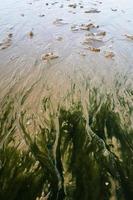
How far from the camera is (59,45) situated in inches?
249

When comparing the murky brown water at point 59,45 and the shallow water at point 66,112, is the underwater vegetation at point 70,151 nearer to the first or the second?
→ the shallow water at point 66,112

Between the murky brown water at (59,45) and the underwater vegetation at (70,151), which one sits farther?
the murky brown water at (59,45)

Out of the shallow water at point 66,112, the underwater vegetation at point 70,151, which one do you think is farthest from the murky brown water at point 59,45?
the underwater vegetation at point 70,151

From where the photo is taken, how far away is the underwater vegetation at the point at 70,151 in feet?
9.01

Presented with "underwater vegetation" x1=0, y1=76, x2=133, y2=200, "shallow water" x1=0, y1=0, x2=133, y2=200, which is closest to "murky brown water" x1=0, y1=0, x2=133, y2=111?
"shallow water" x1=0, y1=0, x2=133, y2=200

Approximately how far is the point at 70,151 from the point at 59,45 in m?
3.54

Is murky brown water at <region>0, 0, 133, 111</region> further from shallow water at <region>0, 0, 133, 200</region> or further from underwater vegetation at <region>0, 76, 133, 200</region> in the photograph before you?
underwater vegetation at <region>0, 76, 133, 200</region>

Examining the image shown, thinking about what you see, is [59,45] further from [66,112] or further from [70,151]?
[70,151]

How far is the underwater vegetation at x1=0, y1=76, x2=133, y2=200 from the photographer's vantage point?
2746mm

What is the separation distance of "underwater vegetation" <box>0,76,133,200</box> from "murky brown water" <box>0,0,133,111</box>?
61 cm

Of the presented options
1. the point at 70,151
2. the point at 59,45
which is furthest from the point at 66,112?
the point at 59,45

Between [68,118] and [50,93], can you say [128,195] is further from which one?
[50,93]

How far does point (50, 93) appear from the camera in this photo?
441cm

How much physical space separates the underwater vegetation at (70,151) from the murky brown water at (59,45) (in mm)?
613
